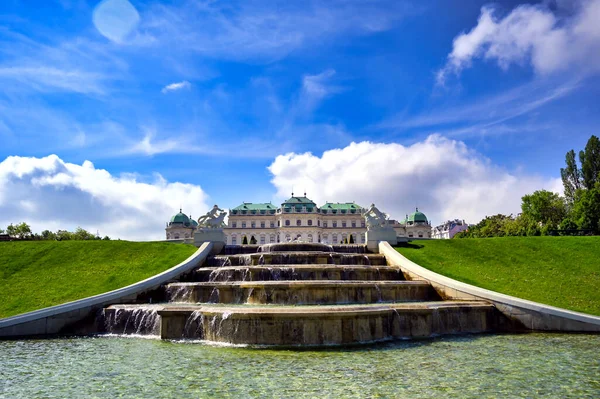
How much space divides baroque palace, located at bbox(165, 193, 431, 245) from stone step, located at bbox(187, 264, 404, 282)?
82.1 meters

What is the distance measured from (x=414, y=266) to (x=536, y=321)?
732 cm

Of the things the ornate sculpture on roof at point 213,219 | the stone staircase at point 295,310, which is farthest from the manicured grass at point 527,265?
the ornate sculpture on roof at point 213,219

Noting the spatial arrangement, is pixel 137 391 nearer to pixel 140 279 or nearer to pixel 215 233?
pixel 140 279

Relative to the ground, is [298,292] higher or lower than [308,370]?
higher

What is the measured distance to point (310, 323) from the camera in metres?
12.1

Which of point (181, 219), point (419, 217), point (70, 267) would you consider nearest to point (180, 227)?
point (181, 219)

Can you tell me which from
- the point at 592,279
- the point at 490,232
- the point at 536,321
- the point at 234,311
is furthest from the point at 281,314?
the point at 490,232

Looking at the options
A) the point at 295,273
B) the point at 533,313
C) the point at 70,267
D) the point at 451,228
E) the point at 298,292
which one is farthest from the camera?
the point at 451,228

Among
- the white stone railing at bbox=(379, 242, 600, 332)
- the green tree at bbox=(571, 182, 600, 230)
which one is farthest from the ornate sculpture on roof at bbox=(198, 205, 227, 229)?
the green tree at bbox=(571, 182, 600, 230)

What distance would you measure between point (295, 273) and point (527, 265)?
1323 cm

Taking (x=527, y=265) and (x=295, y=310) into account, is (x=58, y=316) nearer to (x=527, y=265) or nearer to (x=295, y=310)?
(x=295, y=310)

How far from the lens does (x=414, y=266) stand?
72.6 ft

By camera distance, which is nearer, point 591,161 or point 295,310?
point 295,310

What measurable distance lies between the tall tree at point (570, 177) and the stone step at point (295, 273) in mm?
65014
